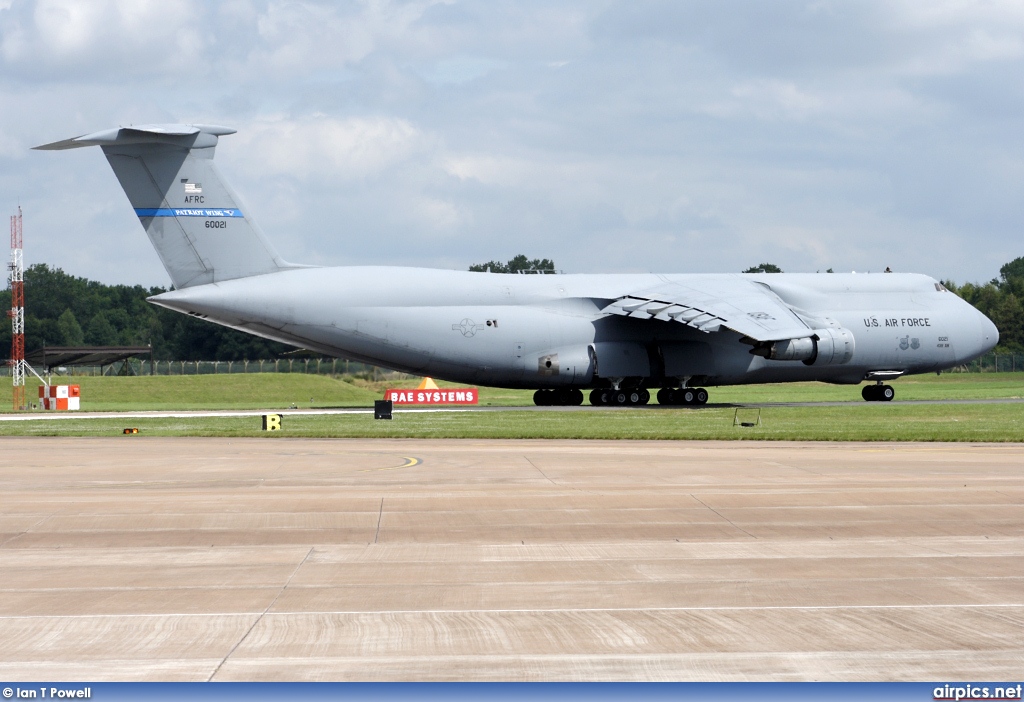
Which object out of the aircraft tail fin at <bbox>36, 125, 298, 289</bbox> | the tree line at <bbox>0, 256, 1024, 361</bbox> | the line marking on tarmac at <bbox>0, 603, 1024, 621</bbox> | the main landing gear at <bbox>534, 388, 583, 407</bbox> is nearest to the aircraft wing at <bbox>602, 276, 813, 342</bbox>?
the main landing gear at <bbox>534, 388, 583, 407</bbox>

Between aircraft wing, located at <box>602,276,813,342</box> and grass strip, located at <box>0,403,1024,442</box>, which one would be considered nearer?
grass strip, located at <box>0,403,1024,442</box>

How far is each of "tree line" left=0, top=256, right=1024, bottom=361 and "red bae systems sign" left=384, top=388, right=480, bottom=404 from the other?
4860cm

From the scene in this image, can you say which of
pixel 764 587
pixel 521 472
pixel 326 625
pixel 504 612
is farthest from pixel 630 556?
pixel 521 472

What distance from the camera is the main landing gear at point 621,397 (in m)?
46.6

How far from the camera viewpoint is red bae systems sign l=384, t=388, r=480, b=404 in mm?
55750

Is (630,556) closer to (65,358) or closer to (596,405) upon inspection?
(596,405)

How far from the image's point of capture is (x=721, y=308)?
1711 inches

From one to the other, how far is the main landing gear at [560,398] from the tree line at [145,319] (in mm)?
57017

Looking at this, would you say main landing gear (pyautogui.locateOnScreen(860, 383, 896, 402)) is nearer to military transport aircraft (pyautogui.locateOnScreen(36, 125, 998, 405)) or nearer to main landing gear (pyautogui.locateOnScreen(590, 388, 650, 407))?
military transport aircraft (pyautogui.locateOnScreen(36, 125, 998, 405))

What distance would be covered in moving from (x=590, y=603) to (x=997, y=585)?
3.83 metres

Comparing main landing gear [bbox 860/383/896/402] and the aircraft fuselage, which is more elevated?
the aircraft fuselage

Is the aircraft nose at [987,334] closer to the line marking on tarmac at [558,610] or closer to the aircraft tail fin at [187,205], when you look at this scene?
the aircraft tail fin at [187,205]

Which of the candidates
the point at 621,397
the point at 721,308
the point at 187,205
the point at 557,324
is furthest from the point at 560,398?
the point at 187,205
